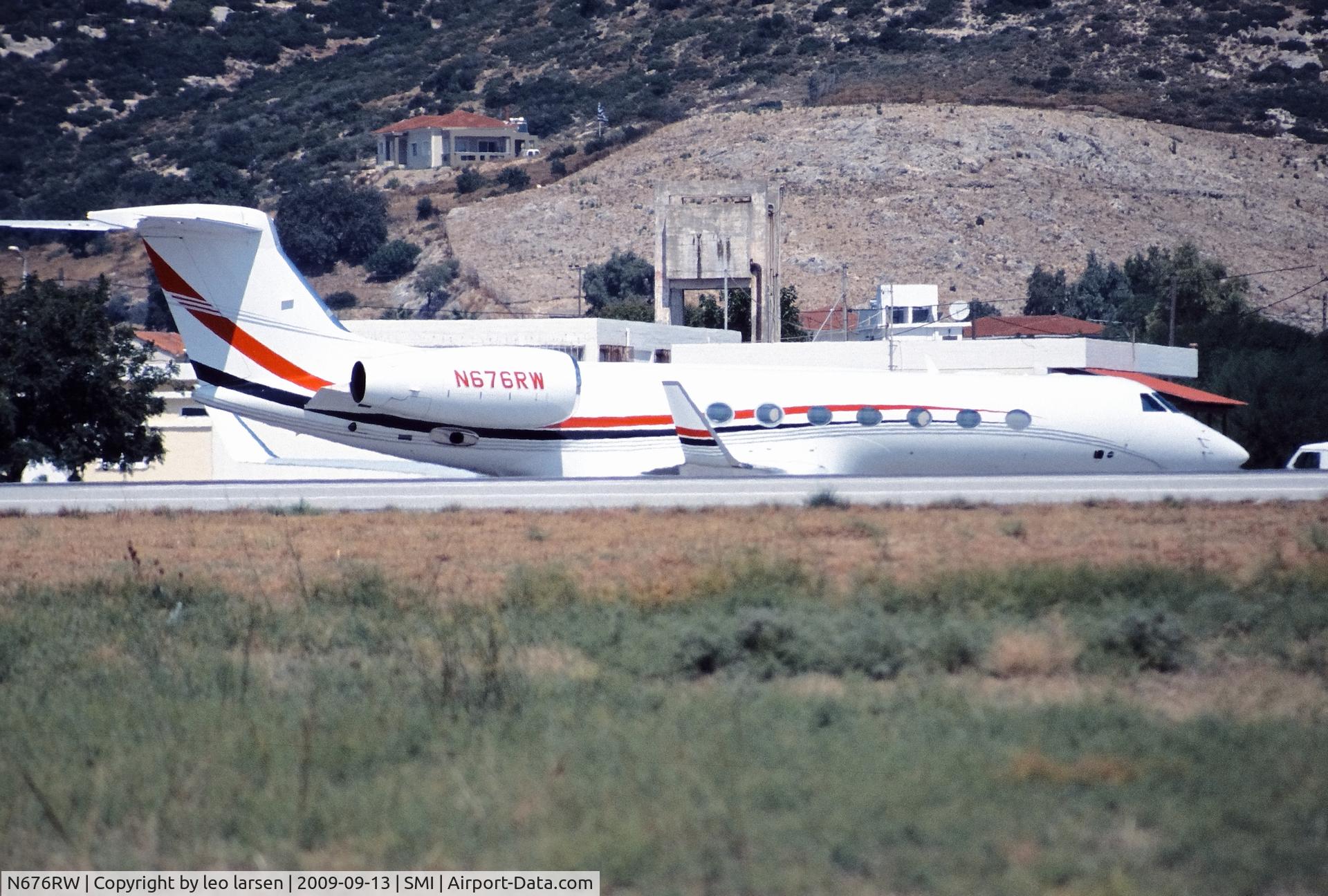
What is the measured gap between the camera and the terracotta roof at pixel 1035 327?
71688 mm

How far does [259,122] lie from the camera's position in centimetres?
13762

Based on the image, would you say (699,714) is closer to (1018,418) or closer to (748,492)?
(748,492)

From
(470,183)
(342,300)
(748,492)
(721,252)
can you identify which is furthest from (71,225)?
(470,183)

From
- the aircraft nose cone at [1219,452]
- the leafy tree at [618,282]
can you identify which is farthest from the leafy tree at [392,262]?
the aircraft nose cone at [1219,452]

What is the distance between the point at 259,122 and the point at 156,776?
13541 centimetres

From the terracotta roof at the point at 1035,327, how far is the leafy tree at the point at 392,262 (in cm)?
4196

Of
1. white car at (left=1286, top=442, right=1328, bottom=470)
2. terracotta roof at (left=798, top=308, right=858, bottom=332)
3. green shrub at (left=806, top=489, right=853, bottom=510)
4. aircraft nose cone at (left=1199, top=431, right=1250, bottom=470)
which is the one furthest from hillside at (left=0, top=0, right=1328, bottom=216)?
green shrub at (left=806, top=489, right=853, bottom=510)

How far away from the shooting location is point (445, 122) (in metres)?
Answer: 125

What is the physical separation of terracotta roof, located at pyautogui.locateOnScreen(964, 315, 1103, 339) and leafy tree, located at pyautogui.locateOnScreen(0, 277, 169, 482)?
1548 inches

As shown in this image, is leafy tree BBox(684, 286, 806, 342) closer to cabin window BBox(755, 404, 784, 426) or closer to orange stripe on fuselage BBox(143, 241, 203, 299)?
cabin window BBox(755, 404, 784, 426)

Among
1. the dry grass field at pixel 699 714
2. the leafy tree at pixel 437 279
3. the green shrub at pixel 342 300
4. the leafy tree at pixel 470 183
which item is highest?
the leafy tree at pixel 470 183

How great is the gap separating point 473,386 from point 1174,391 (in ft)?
81.6

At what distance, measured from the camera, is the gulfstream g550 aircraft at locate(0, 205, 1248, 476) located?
26.3 meters

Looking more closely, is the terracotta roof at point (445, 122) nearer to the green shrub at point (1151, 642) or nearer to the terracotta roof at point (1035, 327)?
the terracotta roof at point (1035, 327)
